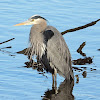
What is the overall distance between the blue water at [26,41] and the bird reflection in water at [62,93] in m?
0.09

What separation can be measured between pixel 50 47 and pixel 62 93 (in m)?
0.98

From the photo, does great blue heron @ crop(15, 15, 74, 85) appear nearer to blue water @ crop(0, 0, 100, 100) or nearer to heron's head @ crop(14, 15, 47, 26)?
heron's head @ crop(14, 15, 47, 26)

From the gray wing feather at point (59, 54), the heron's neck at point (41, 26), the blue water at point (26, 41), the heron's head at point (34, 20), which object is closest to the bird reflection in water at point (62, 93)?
the blue water at point (26, 41)

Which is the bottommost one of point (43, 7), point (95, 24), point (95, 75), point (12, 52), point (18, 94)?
point (18, 94)

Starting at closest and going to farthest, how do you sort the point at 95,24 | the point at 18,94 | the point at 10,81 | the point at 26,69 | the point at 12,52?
1. the point at 18,94
2. the point at 10,81
3. the point at 26,69
4. the point at 12,52
5. the point at 95,24

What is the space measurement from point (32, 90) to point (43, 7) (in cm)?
637

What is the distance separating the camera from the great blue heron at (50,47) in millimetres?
8430

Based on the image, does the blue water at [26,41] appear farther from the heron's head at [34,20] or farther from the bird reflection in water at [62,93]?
the heron's head at [34,20]

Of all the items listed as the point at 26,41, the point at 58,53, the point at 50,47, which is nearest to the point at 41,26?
the point at 50,47

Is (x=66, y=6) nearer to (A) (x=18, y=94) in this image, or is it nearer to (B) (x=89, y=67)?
(B) (x=89, y=67)

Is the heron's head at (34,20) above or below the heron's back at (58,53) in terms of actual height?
above

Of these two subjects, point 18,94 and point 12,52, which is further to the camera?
point 12,52

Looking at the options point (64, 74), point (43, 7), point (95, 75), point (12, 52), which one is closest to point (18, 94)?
point (64, 74)

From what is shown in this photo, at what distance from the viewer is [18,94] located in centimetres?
766
